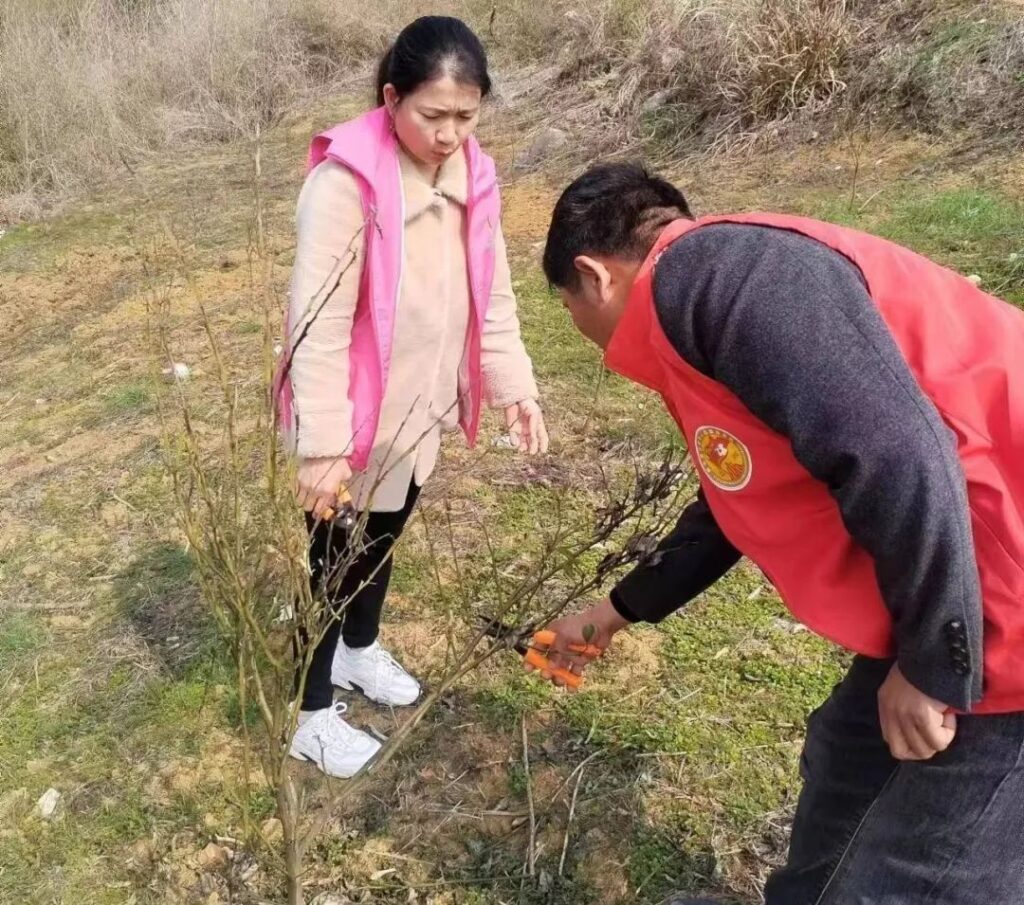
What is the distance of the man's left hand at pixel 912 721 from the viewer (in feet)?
3.82

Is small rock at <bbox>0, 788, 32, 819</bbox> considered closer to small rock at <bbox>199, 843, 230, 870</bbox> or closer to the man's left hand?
small rock at <bbox>199, 843, 230, 870</bbox>

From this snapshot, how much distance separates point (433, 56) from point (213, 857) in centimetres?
177

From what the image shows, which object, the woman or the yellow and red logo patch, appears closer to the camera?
the yellow and red logo patch

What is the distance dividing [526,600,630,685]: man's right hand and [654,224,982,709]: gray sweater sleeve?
2.31 ft

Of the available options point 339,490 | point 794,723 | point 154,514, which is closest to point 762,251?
Answer: point 339,490

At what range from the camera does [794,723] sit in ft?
7.75

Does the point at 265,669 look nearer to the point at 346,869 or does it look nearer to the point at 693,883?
the point at 346,869

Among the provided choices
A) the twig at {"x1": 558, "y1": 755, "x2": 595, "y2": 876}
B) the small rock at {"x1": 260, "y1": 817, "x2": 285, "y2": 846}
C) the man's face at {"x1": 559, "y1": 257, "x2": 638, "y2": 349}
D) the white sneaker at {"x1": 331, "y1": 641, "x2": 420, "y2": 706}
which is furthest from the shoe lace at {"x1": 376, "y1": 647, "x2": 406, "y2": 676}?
the man's face at {"x1": 559, "y1": 257, "x2": 638, "y2": 349}

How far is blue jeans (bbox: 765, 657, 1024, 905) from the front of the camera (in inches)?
47.9

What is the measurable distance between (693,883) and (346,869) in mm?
754

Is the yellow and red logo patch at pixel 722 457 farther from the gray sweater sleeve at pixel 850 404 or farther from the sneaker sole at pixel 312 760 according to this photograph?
the sneaker sole at pixel 312 760

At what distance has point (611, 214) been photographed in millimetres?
1282

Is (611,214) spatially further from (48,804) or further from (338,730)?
(48,804)

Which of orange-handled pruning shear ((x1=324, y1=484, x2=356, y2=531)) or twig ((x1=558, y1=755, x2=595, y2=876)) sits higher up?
orange-handled pruning shear ((x1=324, y1=484, x2=356, y2=531))
